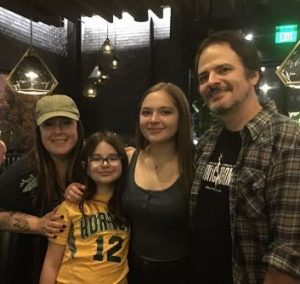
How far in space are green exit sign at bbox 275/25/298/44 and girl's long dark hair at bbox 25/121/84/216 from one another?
4.19 metres

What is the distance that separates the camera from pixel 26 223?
1.95 meters

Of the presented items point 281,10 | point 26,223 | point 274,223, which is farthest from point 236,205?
point 281,10

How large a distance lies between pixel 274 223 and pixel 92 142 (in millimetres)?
978

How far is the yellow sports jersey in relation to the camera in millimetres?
1770

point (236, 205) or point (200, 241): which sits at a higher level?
point (236, 205)

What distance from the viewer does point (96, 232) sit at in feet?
5.94

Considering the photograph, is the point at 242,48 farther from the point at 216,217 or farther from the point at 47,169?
the point at 47,169

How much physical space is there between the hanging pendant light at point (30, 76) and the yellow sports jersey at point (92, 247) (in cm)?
297

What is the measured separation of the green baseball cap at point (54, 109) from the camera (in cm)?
207

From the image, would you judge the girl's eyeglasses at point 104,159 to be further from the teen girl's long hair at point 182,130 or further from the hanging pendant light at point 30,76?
the hanging pendant light at point 30,76

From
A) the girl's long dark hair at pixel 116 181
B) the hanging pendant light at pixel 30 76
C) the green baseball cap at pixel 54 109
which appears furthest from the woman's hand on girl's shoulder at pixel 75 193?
the hanging pendant light at pixel 30 76

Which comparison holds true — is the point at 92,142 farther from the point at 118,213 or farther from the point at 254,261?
the point at 254,261

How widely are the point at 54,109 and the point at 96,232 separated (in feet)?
2.26

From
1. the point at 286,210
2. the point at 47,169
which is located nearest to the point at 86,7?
the point at 47,169
